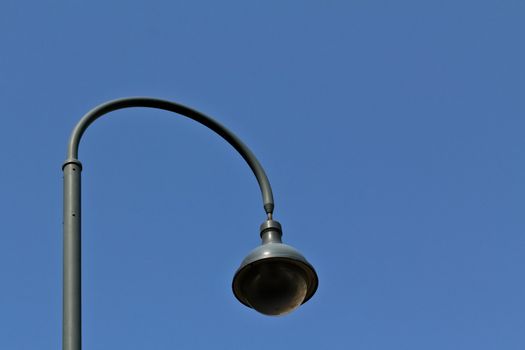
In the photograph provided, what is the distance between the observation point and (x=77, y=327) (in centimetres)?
786

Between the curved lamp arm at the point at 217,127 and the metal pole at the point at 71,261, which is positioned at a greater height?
the curved lamp arm at the point at 217,127

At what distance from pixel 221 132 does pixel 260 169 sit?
0.49 meters

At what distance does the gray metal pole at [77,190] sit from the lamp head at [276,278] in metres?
0.63

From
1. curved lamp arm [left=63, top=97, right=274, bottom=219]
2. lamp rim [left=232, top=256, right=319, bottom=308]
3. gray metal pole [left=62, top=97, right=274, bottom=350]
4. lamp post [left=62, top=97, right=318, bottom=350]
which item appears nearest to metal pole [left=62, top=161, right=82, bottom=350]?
gray metal pole [left=62, top=97, right=274, bottom=350]

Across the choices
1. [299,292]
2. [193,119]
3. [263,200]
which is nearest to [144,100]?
[193,119]

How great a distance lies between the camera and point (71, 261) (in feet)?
26.9

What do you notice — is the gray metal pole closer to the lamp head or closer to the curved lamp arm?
the curved lamp arm

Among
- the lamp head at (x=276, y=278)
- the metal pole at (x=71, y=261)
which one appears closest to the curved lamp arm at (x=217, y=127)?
the lamp head at (x=276, y=278)

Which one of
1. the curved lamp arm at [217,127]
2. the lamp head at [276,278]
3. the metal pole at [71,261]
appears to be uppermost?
the curved lamp arm at [217,127]

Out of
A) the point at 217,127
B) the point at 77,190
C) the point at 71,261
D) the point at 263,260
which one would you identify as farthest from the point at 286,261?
the point at 71,261

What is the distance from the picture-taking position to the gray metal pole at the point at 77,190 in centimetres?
794

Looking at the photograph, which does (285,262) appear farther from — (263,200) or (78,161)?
(78,161)

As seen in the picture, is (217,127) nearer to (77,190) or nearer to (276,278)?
(276,278)

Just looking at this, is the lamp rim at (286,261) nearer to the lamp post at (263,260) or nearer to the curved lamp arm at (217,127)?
the lamp post at (263,260)
